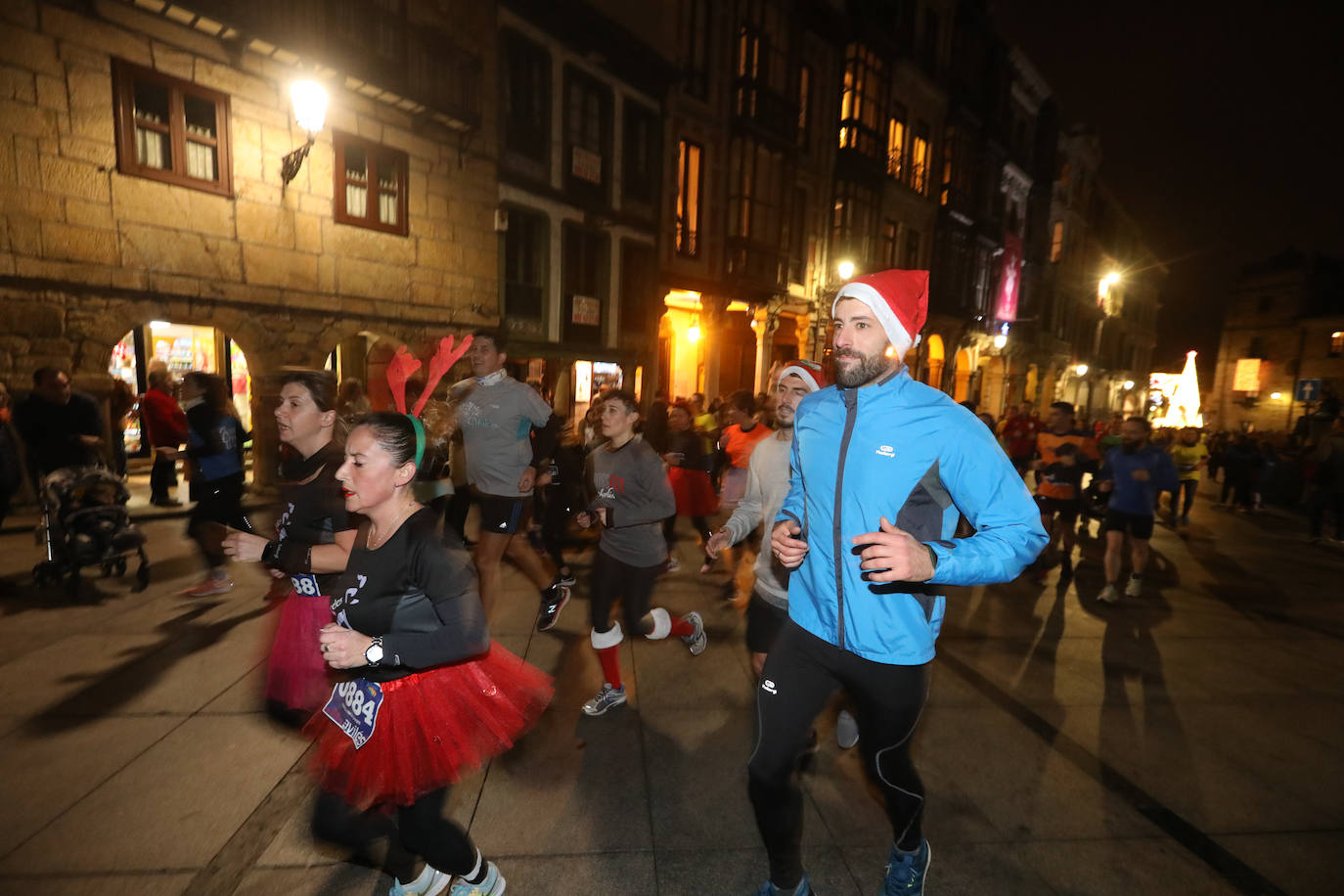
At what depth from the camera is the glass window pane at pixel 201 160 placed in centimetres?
938

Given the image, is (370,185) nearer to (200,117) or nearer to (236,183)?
(236,183)

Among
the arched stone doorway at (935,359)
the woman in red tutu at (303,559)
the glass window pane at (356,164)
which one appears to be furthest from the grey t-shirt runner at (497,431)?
the arched stone doorway at (935,359)

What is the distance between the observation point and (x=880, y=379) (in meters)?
2.31

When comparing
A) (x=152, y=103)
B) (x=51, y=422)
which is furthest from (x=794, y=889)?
(x=152, y=103)

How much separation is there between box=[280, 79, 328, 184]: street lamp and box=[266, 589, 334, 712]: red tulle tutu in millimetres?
9685

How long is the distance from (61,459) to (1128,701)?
372 inches

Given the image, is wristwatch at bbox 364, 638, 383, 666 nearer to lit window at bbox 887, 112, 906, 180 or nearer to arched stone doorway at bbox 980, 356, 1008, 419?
lit window at bbox 887, 112, 906, 180

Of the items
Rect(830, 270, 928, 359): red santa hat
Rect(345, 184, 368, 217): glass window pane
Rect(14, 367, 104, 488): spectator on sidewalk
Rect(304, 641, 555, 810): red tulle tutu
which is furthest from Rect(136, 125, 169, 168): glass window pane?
Rect(830, 270, 928, 359): red santa hat

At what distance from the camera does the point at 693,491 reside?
24.9 ft

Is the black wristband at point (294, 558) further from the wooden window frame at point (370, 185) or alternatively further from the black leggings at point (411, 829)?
the wooden window frame at point (370, 185)

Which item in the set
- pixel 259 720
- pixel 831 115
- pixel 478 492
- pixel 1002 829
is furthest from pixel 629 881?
pixel 831 115

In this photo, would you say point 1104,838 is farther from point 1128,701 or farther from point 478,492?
point 478,492

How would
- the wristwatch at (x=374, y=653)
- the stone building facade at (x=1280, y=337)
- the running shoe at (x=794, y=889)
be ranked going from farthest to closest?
1. the stone building facade at (x=1280, y=337)
2. the running shoe at (x=794, y=889)
3. the wristwatch at (x=374, y=653)

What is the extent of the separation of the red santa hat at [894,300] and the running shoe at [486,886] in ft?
8.04
